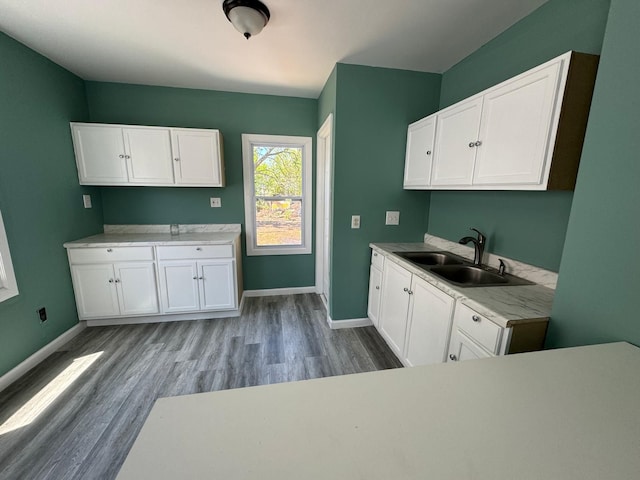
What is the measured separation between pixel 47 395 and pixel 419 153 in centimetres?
341

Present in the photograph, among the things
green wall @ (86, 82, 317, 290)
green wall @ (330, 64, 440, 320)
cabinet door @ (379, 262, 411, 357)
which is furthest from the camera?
green wall @ (86, 82, 317, 290)

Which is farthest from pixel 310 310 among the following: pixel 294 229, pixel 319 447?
pixel 319 447

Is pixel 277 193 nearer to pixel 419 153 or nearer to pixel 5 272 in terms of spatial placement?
pixel 419 153

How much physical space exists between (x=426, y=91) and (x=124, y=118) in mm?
3247

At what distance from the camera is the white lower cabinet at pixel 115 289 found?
2525mm

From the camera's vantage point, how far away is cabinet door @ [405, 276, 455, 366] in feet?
5.06

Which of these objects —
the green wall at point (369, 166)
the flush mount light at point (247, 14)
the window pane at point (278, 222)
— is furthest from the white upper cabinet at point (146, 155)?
the green wall at point (369, 166)

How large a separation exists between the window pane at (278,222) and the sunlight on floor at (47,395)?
78.0 inches

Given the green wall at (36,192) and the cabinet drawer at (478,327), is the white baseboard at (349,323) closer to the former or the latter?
the cabinet drawer at (478,327)

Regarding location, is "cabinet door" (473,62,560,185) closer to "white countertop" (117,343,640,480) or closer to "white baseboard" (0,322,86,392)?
"white countertop" (117,343,640,480)

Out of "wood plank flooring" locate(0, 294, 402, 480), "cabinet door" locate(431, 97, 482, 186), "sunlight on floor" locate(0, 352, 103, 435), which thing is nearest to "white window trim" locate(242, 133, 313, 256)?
"wood plank flooring" locate(0, 294, 402, 480)

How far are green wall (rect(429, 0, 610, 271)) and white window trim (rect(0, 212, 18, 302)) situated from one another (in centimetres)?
359

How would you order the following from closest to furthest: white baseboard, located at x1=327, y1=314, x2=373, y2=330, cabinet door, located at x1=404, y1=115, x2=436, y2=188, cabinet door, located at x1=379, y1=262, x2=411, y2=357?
cabinet door, located at x1=379, y1=262, x2=411, y2=357 → cabinet door, located at x1=404, y1=115, x2=436, y2=188 → white baseboard, located at x1=327, y1=314, x2=373, y2=330

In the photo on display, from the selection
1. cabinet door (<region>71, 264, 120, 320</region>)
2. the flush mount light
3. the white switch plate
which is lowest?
cabinet door (<region>71, 264, 120, 320</region>)
